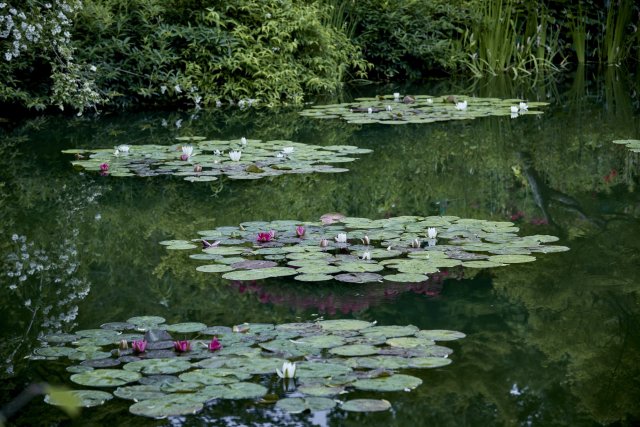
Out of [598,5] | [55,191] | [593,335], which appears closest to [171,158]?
[55,191]

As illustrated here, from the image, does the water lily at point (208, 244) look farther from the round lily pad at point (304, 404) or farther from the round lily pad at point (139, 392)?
the round lily pad at point (304, 404)

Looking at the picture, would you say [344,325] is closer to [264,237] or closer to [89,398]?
[89,398]

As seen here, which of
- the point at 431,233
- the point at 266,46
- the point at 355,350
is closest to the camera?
the point at 355,350

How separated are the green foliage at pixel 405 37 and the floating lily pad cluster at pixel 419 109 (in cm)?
272

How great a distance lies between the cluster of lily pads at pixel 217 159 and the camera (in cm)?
566

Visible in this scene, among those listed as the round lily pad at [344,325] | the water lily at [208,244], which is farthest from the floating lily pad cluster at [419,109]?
the round lily pad at [344,325]

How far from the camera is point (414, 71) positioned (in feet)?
40.4

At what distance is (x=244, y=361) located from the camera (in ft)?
8.90

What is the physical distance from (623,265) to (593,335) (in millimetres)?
870

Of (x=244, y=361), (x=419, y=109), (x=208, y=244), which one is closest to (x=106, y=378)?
(x=244, y=361)

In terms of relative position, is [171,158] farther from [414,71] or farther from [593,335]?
[414,71]

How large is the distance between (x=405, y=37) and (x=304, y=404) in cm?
989

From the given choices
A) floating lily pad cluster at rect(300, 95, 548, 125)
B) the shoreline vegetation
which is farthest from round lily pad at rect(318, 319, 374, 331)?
the shoreline vegetation

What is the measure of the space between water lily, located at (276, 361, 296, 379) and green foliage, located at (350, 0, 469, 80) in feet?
31.4
